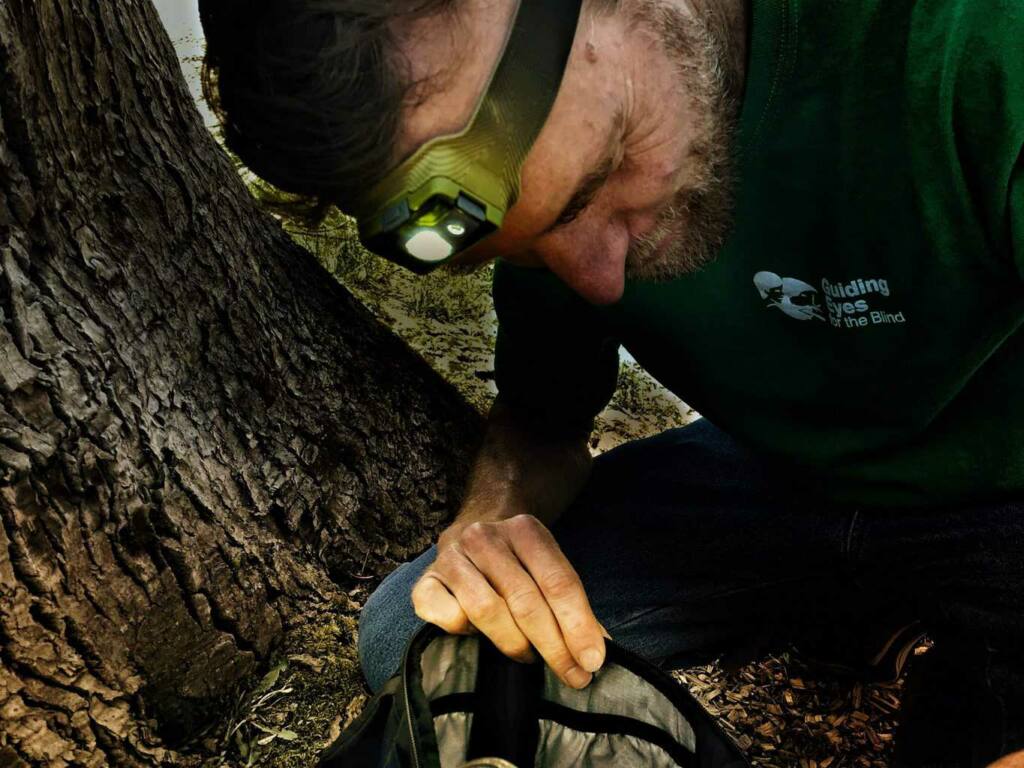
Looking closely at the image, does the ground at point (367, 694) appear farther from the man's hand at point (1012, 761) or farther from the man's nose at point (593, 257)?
the man's nose at point (593, 257)

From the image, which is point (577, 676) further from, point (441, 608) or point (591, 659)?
point (441, 608)

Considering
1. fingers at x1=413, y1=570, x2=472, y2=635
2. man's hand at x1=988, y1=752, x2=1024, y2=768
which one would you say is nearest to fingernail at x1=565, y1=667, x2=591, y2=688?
fingers at x1=413, y1=570, x2=472, y2=635

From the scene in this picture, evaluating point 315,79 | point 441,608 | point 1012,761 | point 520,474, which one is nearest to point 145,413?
point 441,608

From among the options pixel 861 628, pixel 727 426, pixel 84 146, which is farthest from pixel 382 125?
pixel 861 628

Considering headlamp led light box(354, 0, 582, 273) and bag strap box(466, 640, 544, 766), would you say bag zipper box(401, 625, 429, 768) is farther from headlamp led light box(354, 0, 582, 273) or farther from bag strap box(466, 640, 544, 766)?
headlamp led light box(354, 0, 582, 273)

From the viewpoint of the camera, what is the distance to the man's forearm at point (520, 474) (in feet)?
6.68

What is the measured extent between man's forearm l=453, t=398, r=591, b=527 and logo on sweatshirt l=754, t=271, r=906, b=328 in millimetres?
784

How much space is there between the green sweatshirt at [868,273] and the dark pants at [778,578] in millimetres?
122

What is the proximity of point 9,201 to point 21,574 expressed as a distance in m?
0.65

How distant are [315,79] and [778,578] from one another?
5.21 ft

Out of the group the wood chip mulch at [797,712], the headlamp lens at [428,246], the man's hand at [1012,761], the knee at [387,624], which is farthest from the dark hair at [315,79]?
the wood chip mulch at [797,712]

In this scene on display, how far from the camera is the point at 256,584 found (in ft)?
6.23

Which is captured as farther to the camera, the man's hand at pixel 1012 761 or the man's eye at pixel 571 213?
the man's hand at pixel 1012 761

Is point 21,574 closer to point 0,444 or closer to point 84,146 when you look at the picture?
point 0,444
